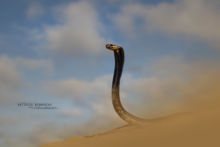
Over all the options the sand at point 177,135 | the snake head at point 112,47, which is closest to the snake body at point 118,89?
the snake head at point 112,47

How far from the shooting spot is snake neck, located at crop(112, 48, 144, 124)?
46.8 ft

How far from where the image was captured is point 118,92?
14.5 m

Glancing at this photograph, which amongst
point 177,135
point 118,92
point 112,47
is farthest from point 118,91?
point 177,135

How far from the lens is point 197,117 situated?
10.8 meters

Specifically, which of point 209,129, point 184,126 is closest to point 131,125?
point 184,126

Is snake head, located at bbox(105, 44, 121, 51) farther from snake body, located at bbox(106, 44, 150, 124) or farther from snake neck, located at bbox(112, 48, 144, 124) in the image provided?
snake neck, located at bbox(112, 48, 144, 124)

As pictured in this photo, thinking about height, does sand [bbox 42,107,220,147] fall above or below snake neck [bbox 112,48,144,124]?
below

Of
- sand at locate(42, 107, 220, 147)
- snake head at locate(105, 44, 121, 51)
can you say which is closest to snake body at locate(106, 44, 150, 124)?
snake head at locate(105, 44, 121, 51)

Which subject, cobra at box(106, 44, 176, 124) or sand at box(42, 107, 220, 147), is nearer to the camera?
sand at box(42, 107, 220, 147)

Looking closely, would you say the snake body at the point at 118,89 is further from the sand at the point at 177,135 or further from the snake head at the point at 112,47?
the sand at the point at 177,135

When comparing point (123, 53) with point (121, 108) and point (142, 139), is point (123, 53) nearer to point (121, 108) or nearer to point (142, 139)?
point (121, 108)

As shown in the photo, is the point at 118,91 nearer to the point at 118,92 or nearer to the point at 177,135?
the point at 118,92

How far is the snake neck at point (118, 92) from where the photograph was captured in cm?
1427

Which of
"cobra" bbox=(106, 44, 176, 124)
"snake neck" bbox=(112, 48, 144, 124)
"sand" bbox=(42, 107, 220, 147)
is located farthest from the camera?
"snake neck" bbox=(112, 48, 144, 124)
